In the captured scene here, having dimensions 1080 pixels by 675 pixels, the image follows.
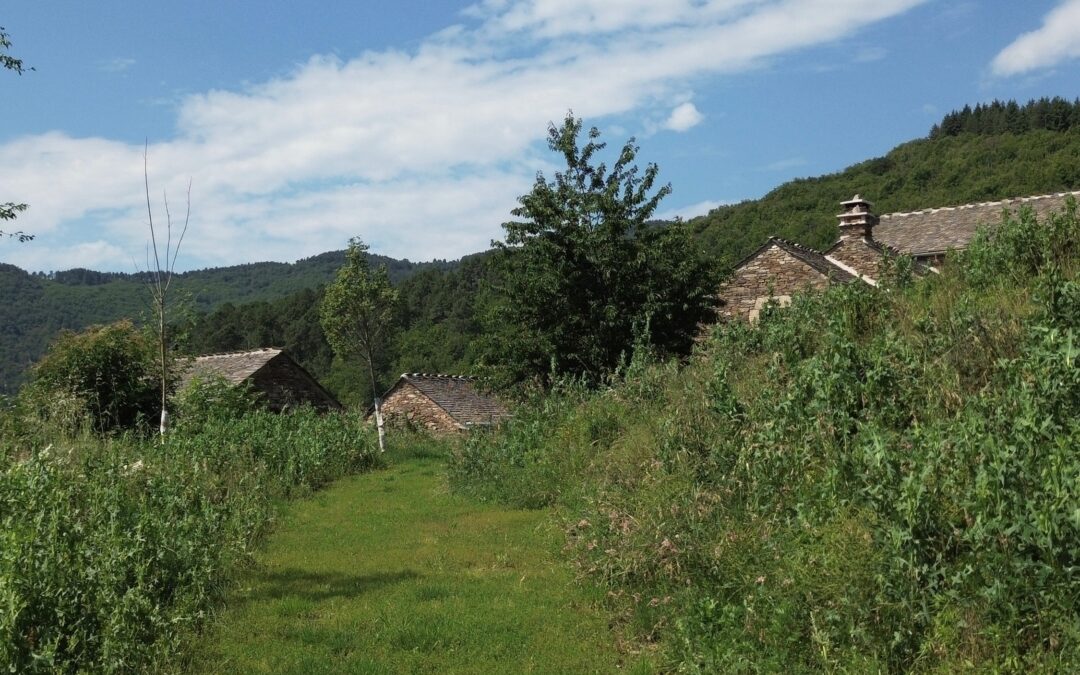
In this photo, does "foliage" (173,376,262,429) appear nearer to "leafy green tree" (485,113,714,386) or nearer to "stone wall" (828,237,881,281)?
"leafy green tree" (485,113,714,386)

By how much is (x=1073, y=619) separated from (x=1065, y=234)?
6.03 metres

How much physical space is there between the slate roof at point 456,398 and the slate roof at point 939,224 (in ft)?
48.4

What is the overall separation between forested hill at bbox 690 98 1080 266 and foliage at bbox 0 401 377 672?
3327 cm

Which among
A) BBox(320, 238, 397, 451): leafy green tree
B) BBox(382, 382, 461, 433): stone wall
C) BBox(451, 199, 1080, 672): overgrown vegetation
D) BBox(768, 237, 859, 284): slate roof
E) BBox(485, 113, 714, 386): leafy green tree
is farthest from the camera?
BBox(382, 382, 461, 433): stone wall

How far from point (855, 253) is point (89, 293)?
503 ft

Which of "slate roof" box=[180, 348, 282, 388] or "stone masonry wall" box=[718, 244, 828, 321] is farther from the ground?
"stone masonry wall" box=[718, 244, 828, 321]

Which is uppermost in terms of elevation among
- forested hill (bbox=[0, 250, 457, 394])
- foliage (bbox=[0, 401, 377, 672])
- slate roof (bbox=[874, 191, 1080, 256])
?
forested hill (bbox=[0, 250, 457, 394])

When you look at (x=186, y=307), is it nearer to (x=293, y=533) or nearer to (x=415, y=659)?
(x=293, y=533)

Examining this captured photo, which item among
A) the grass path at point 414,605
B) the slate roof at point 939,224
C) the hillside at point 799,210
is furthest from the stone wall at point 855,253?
the grass path at point 414,605

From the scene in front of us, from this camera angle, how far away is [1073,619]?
399 cm

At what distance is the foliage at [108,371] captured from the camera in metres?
23.8

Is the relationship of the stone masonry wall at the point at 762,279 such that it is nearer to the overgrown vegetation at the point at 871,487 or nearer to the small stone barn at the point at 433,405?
the small stone barn at the point at 433,405

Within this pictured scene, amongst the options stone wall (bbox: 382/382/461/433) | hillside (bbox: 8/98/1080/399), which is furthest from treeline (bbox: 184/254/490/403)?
stone wall (bbox: 382/382/461/433)

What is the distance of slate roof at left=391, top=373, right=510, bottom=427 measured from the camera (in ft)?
108
